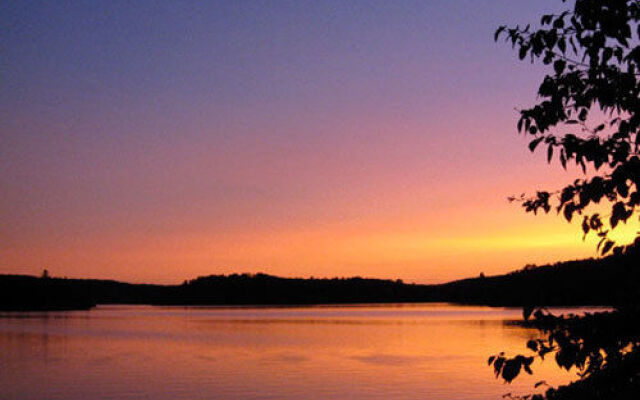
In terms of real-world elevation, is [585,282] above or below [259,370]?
above

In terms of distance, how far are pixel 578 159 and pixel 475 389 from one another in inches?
1373

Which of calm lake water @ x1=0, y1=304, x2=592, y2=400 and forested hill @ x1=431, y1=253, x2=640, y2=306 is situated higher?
forested hill @ x1=431, y1=253, x2=640, y2=306

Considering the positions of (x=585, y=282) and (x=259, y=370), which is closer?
(x=585, y=282)

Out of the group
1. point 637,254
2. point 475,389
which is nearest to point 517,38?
point 637,254

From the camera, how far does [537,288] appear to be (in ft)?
22.4

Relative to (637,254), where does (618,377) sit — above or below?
below

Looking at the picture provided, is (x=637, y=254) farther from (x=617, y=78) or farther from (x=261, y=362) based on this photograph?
(x=261, y=362)

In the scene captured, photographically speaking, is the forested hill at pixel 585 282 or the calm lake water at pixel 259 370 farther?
the calm lake water at pixel 259 370

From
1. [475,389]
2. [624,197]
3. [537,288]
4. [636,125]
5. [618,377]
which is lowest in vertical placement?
[475,389]

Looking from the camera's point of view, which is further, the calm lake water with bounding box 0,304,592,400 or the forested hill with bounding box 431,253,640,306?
the calm lake water with bounding box 0,304,592,400

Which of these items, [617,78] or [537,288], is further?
[537,288]

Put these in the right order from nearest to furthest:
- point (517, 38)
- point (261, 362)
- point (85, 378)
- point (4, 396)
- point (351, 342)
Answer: point (517, 38) < point (4, 396) < point (85, 378) < point (261, 362) < point (351, 342)

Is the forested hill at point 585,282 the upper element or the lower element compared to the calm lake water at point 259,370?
upper

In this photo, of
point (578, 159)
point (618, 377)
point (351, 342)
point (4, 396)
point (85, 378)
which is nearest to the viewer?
point (618, 377)
